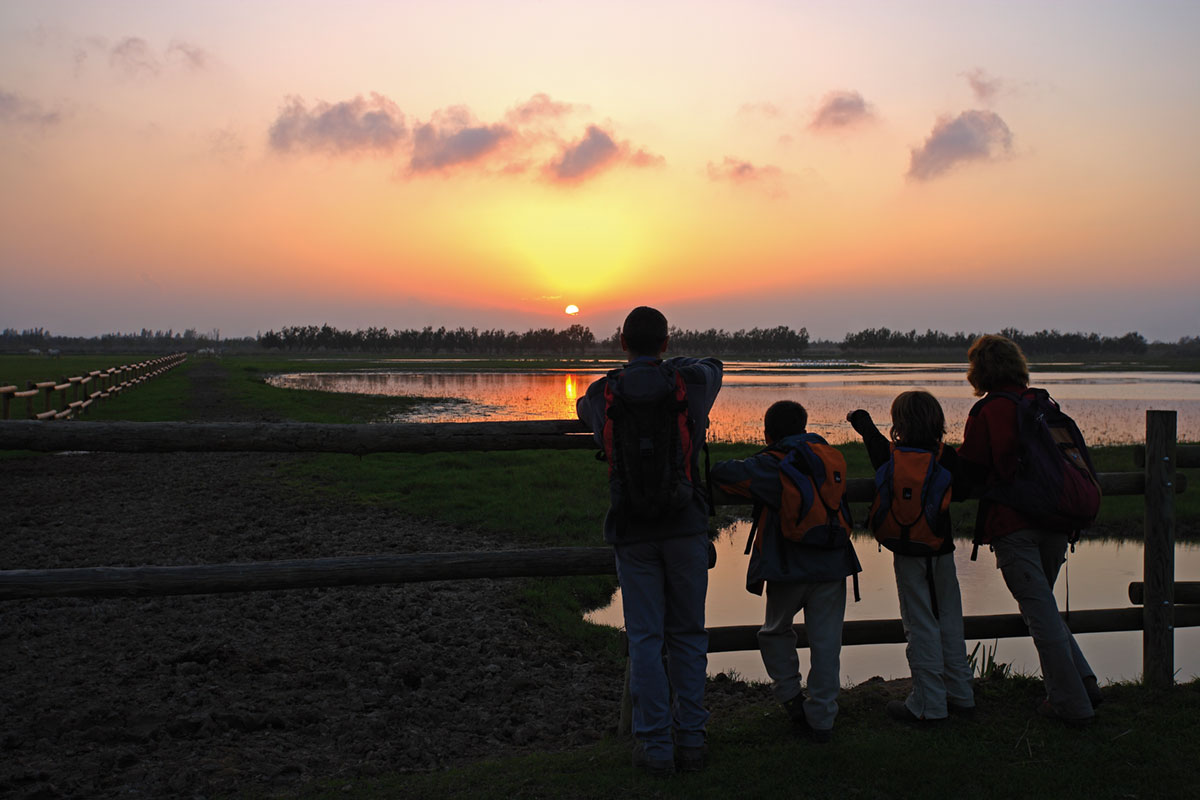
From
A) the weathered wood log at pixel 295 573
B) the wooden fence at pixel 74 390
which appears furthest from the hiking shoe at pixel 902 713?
the wooden fence at pixel 74 390

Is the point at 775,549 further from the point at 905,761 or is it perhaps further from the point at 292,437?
the point at 292,437

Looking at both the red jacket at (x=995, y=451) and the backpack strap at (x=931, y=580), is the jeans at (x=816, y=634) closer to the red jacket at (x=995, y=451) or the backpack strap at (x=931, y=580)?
the backpack strap at (x=931, y=580)

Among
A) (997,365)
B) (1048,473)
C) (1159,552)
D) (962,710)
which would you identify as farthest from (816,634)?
(1159,552)

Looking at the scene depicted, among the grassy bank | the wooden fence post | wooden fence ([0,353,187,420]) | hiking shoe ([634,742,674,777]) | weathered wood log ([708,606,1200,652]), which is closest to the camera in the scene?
the grassy bank

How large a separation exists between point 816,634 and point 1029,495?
1.36 m

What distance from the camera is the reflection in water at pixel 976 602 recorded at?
7.41 meters

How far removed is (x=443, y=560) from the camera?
4.54 m

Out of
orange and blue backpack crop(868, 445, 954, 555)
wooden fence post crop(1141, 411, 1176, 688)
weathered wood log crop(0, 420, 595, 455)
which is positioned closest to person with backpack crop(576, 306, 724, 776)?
weathered wood log crop(0, 420, 595, 455)

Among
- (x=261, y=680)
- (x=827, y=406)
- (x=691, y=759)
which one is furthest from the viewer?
(x=827, y=406)

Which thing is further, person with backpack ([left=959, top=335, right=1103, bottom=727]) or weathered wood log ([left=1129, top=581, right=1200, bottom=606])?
weathered wood log ([left=1129, top=581, right=1200, bottom=606])

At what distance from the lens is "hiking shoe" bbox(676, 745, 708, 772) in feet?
12.8

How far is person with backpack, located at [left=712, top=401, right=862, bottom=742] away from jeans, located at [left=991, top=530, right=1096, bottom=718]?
0.93m

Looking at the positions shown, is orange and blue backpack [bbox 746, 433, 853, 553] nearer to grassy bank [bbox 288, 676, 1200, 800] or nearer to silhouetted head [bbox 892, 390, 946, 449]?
silhouetted head [bbox 892, 390, 946, 449]

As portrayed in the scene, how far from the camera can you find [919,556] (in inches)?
168
